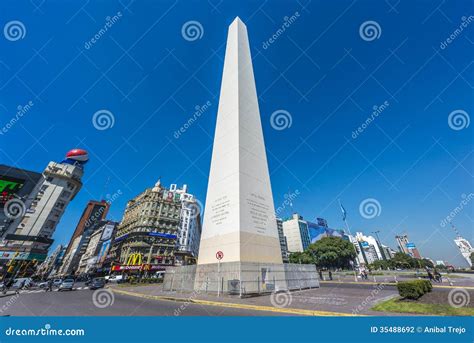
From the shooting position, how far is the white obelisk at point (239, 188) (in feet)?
54.7

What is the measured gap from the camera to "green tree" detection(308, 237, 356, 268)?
192 ft

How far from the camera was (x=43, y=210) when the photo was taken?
188 feet

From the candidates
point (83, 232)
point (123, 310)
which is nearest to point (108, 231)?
point (83, 232)

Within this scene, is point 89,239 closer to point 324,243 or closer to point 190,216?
point 190,216

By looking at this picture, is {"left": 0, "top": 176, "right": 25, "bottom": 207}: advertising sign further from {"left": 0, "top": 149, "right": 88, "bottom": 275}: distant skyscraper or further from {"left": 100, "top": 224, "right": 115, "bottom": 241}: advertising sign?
{"left": 100, "top": 224, "right": 115, "bottom": 241}: advertising sign

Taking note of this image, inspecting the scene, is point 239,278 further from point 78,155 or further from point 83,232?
point 83,232

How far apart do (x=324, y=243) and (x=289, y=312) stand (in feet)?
201

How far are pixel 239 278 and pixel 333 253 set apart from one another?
180 ft

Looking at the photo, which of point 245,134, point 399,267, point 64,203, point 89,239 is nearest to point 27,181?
point 64,203

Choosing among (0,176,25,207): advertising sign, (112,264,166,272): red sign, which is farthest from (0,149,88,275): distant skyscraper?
(112,264,166,272): red sign

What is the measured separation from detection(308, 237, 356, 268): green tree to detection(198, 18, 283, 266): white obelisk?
48.4 metres

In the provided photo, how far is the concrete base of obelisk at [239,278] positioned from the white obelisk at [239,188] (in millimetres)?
902

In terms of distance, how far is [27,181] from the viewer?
50.0m

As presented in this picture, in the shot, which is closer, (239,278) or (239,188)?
(239,278)
